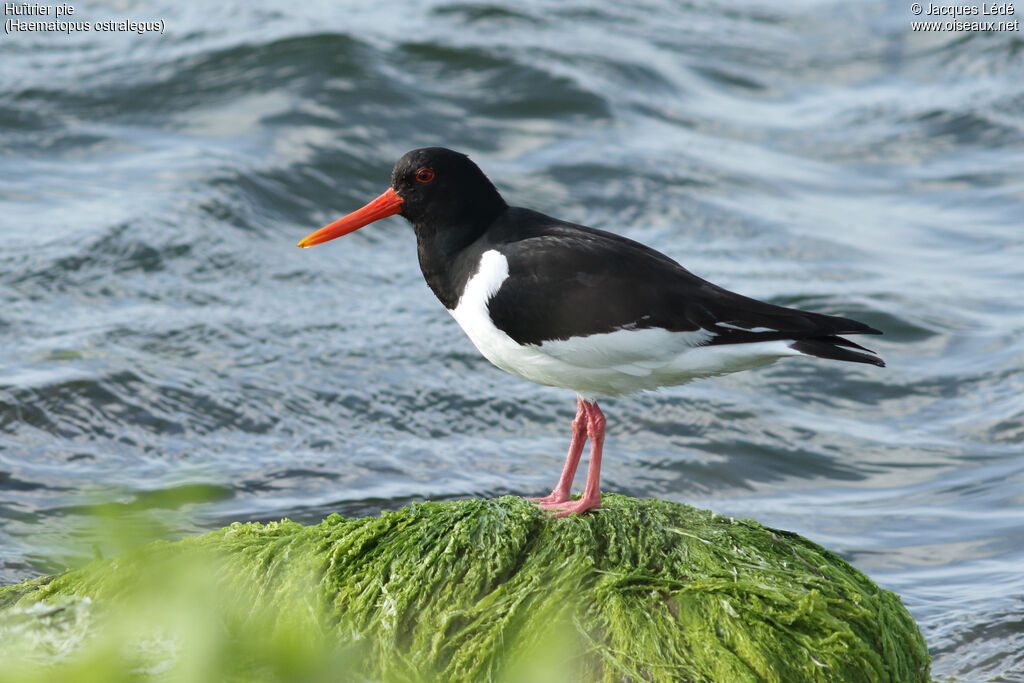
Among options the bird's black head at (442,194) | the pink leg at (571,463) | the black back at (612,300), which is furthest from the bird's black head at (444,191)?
the pink leg at (571,463)

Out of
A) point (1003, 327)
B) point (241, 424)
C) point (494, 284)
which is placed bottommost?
point (241, 424)

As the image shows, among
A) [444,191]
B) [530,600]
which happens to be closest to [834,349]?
[530,600]

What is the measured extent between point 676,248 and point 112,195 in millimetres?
5877

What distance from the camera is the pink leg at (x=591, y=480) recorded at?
4844 mm

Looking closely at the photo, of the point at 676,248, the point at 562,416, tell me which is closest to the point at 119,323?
the point at 562,416

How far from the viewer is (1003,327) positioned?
410 inches

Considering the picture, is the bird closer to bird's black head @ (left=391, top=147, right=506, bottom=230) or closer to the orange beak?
bird's black head @ (left=391, top=147, right=506, bottom=230)

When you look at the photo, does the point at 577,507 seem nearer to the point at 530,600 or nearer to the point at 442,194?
the point at 530,600

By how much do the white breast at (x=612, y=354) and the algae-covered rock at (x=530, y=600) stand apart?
0.56 m

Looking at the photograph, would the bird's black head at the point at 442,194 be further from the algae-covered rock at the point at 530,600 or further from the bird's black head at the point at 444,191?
the algae-covered rock at the point at 530,600

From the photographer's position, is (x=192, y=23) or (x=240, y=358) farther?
(x=192, y=23)

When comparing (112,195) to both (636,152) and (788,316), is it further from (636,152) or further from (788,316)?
(788,316)

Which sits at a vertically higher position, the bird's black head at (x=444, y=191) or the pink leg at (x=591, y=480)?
the bird's black head at (x=444, y=191)

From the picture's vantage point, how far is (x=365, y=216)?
5688 millimetres
